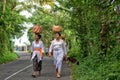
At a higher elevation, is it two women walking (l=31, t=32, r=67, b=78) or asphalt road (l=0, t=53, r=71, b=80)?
two women walking (l=31, t=32, r=67, b=78)

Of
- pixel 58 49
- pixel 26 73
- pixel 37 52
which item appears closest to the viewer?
pixel 58 49

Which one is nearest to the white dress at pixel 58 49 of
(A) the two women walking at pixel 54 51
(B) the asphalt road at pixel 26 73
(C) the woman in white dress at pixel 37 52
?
(A) the two women walking at pixel 54 51

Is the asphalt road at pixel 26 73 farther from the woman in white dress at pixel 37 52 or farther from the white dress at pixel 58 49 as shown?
the white dress at pixel 58 49

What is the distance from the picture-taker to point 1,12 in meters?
32.9

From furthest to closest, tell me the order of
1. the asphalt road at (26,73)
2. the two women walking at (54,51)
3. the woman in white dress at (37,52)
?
the woman in white dress at (37,52) → the two women walking at (54,51) → the asphalt road at (26,73)

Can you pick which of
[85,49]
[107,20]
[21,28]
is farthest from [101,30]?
[21,28]

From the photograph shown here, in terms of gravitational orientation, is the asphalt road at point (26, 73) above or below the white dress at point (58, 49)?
below

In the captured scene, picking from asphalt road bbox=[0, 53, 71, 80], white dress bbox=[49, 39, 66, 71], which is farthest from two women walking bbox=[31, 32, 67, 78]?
asphalt road bbox=[0, 53, 71, 80]

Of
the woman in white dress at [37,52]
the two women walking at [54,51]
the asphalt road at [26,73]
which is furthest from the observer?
the woman in white dress at [37,52]

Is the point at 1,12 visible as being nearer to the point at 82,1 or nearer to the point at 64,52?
the point at 82,1

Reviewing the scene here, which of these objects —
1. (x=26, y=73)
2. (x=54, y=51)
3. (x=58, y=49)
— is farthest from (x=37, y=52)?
(x=26, y=73)

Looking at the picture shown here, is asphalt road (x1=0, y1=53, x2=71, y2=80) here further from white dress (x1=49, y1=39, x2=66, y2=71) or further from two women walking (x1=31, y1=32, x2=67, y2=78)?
white dress (x1=49, y1=39, x2=66, y2=71)

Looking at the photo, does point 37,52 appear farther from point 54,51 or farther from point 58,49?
point 58,49

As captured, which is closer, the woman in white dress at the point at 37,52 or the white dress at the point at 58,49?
the white dress at the point at 58,49
